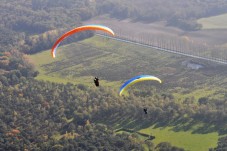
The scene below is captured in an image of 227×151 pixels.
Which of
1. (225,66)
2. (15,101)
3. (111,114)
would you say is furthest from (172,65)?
(15,101)

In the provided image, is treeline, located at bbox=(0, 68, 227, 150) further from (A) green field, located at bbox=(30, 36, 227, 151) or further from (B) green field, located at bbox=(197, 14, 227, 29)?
(B) green field, located at bbox=(197, 14, 227, 29)

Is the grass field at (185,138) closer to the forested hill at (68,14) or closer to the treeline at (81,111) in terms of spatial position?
the treeline at (81,111)

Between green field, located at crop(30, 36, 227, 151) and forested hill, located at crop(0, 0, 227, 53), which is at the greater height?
forested hill, located at crop(0, 0, 227, 53)

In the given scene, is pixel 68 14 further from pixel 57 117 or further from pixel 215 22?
pixel 57 117

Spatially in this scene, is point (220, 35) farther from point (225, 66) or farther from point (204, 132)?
point (204, 132)

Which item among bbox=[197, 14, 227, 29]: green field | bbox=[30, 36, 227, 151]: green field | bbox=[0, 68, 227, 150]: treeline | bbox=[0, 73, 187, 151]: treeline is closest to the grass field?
bbox=[30, 36, 227, 151]: green field

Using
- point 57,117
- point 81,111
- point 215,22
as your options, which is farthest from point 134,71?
point 215,22
